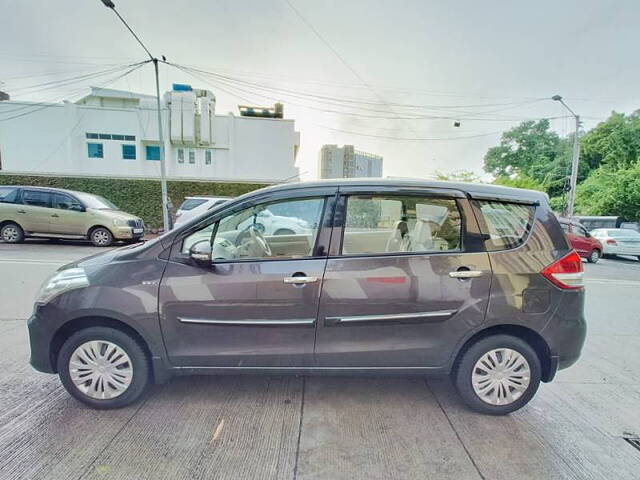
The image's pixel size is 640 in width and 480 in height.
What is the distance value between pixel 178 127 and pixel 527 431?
1024 inches

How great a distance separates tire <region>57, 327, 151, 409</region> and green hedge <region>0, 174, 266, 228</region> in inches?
551

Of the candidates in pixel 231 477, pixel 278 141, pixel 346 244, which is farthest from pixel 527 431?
pixel 278 141

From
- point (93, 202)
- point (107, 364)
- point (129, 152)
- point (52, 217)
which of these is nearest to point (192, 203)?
point (93, 202)

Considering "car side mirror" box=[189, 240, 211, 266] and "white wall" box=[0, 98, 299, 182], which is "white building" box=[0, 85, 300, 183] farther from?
"car side mirror" box=[189, 240, 211, 266]

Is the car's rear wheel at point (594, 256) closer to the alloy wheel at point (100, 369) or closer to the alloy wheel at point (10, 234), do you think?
the alloy wheel at point (100, 369)

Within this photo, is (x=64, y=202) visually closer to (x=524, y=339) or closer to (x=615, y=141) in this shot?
(x=524, y=339)

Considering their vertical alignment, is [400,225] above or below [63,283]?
above

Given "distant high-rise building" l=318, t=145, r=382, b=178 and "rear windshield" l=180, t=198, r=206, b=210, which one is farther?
"distant high-rise building" l=318, t=145, r=382, b=178

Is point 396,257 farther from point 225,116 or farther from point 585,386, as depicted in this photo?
point 225,116

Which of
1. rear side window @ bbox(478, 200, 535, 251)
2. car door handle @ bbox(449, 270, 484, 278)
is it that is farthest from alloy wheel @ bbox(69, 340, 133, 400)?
rear side window @ bbox(478, 200, 535, 251)

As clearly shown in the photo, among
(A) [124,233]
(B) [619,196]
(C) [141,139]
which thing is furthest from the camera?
(C) [141,139]

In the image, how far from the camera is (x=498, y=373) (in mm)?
2469

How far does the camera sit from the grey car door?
2342 millimetres

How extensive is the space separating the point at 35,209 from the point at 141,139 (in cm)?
1553
